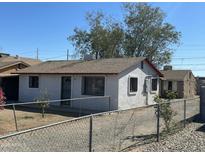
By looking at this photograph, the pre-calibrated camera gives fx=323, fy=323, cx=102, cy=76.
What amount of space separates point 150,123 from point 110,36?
37.9m

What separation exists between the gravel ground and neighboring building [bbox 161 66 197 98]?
27.0 m

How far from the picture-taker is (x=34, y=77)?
24109 mm

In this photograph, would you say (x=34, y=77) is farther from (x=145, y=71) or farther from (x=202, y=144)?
(x=202, y=144)

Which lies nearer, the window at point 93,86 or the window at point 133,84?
the window at point 93,86

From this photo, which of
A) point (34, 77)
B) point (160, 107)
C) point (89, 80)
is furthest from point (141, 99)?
point (160, 107)

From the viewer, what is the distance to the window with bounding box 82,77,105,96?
67.4 feet

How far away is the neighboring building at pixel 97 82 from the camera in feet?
65.1

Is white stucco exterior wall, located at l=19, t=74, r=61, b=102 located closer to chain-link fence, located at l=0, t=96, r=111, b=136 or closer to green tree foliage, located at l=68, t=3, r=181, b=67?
chain-link fence, located at l=0, t=96, r=111, b=136

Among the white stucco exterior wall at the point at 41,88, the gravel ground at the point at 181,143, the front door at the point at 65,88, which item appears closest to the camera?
the gravel ground at the point at 181,143

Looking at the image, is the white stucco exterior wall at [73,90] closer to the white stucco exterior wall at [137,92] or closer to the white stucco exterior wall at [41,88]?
the white stucco exterior wall at [41,88]

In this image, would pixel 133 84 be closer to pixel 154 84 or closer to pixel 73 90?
pixel 154 84

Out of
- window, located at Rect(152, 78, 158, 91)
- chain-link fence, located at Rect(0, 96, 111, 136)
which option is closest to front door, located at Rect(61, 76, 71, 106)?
chain-link fence, located at Rect(0, 96, 111, 136)

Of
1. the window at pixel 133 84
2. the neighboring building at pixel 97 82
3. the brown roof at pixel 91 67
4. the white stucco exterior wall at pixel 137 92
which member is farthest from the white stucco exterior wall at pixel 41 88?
the window at pixel 133 84

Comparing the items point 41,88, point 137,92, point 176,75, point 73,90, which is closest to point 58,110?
point 73,90
